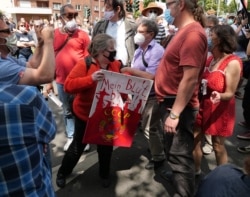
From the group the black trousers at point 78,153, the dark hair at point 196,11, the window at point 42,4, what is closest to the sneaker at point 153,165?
the black trousers at point 78,153

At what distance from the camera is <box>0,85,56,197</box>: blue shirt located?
1.21 m

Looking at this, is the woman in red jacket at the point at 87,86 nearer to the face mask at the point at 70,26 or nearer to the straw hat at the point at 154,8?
the face mask at the point at 70,26

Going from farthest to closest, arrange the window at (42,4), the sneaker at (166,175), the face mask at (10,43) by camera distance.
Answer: the window at (42,4)
the sneaker at (166,175)
the face mask at (10,43)

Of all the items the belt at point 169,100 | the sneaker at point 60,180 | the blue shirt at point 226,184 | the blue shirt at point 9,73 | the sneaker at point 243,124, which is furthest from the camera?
the sneaker at point 243,124

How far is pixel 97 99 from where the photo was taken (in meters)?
2.95

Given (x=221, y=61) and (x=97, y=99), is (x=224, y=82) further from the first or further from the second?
(x=97, y=99)

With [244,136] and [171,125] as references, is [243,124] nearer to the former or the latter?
[244,136]

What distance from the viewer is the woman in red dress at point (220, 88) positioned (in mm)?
2951

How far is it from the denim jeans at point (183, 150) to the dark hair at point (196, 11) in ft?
2.47

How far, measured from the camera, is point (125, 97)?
9.95 ft

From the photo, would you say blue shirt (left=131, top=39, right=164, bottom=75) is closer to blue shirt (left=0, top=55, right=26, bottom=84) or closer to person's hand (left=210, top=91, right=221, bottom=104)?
person's hand (left=210, top=91, right=221, bottom=104)

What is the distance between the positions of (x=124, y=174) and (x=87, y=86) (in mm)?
1243

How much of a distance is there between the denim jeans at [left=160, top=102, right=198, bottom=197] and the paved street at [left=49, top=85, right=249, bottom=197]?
0.45m

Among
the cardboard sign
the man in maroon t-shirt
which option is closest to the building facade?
the cardboard sign
